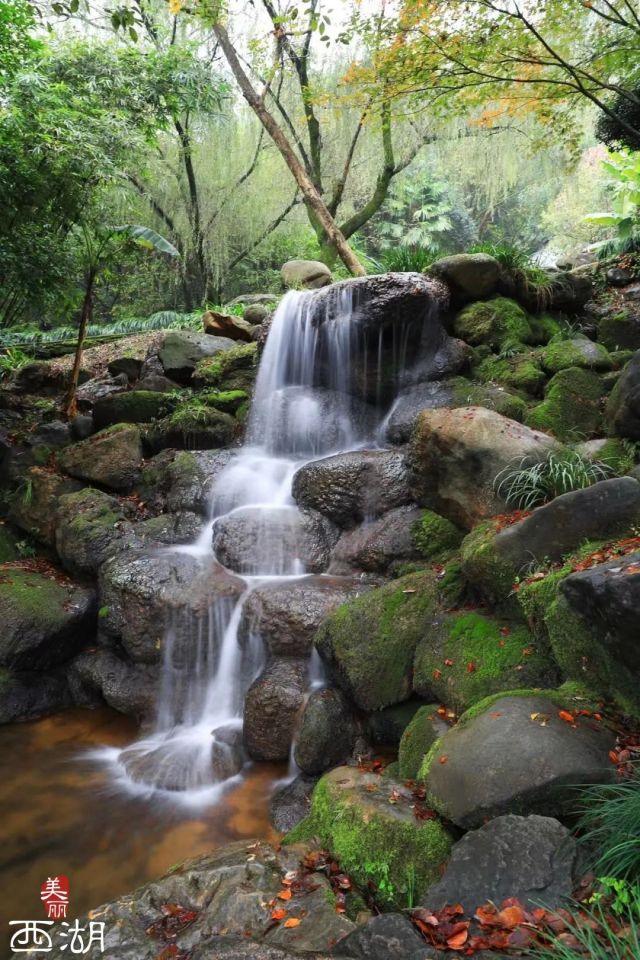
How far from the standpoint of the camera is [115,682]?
235 inches

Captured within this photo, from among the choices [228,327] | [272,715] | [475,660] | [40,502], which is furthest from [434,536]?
[228,327]

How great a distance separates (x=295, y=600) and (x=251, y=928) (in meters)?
3.08

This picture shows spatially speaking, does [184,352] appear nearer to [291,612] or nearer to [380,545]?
[380,545]

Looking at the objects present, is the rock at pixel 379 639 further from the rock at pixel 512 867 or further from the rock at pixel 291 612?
the rock at pixel 512 867

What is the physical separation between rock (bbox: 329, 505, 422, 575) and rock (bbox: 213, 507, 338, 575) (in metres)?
0.20

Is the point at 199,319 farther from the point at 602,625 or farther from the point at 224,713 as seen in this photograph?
the point at 602,625

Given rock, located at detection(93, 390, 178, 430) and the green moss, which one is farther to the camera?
rock, located at detection(93, 390, 178, 430)

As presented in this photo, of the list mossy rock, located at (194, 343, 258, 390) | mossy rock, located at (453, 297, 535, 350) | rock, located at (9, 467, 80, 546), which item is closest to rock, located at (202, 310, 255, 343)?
mossy rock, located at (194, 343, 258, 390)

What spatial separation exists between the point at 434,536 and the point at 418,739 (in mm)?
2468

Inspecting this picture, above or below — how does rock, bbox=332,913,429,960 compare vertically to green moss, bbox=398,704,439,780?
above

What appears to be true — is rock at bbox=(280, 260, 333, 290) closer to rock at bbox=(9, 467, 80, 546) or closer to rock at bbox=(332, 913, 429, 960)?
rock at bbox=(9, 467, 80, 546)

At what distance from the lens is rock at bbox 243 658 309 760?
4.90m

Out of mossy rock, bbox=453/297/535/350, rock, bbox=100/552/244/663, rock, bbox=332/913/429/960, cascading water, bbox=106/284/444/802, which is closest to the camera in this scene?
rock, bbox=332/913/429/960

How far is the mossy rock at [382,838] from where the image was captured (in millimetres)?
2771
